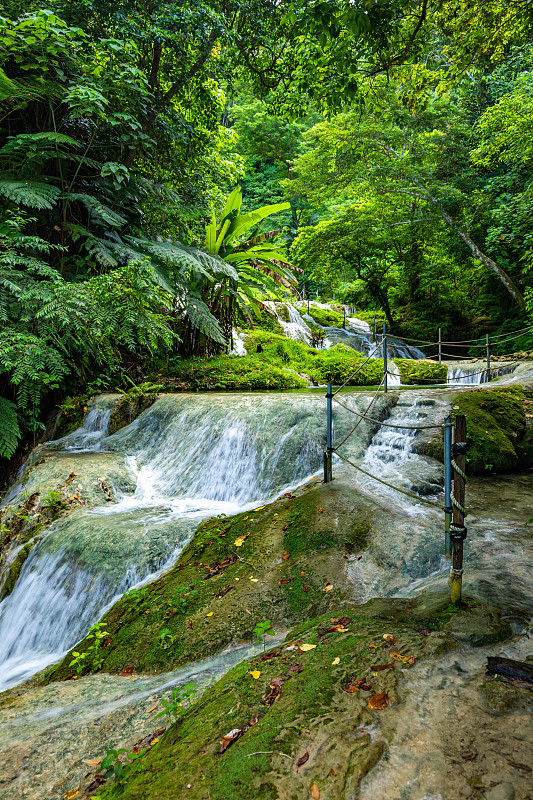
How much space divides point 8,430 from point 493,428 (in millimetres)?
6522

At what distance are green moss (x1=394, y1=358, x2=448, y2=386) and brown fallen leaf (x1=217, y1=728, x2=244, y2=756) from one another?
9.86 m

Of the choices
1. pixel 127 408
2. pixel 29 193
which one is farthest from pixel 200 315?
pixel 29 193

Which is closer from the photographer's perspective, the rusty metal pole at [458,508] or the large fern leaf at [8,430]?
the rusty metal pole at [458,508]

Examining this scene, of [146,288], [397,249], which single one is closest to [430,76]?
[146,288]

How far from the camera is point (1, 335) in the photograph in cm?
543

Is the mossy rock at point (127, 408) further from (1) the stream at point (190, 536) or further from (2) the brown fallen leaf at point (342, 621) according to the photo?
(2) the brown fallen leaf at point (342, 621)

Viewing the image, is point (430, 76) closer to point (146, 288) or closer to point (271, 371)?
point (146, 288)

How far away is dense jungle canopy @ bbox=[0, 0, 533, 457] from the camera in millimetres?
4695

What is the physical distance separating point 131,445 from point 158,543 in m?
3.03

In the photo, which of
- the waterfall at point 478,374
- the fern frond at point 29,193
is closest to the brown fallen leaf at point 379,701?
the fern frond at point 29,193

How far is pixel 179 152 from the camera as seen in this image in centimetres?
865

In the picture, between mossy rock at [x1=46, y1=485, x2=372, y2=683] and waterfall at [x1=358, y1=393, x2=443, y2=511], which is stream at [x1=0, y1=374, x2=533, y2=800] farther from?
mossy rock at [x1=46, y1=485, x2=372, y2=683]

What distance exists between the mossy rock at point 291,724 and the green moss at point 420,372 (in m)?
9.05

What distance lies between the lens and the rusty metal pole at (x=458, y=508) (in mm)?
2287
